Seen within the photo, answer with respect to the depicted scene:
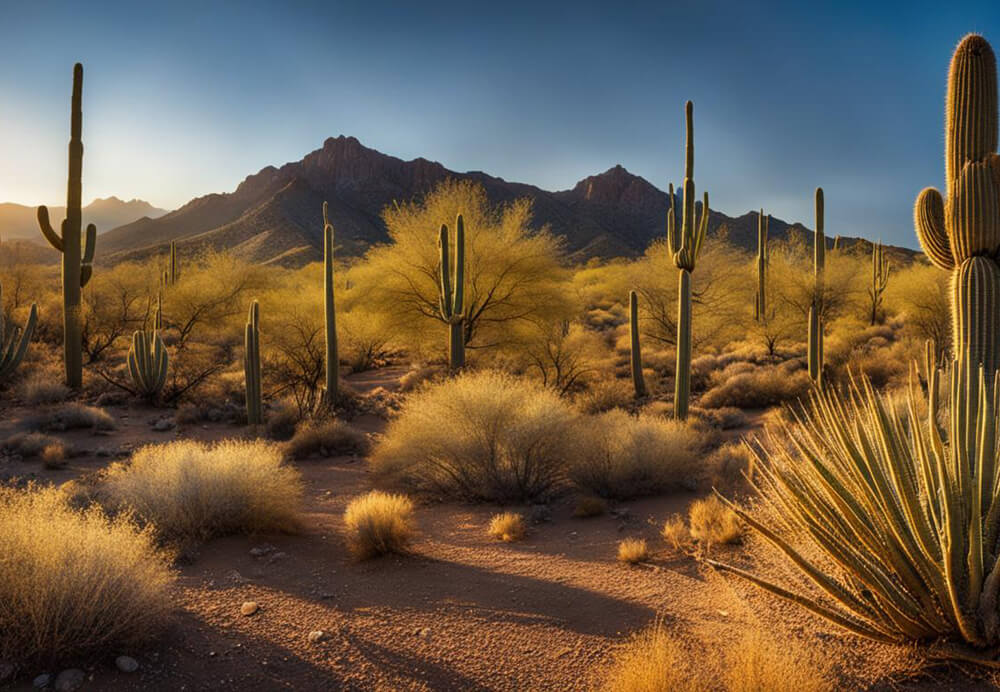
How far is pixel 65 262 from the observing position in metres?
17.5

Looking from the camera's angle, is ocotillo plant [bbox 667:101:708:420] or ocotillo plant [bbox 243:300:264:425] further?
ocotillo plant [bbox 243:300:264:425]

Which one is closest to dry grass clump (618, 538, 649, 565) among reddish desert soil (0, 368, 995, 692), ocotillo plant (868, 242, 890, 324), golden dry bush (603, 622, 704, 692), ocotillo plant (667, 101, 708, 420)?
reddish desert soil (0, 368, 995, 692)

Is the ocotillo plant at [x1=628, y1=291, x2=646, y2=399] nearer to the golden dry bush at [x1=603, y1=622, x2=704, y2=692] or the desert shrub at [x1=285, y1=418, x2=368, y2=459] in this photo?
the desert shrub at [x1=285, y1=418, x2=368, y2=459]

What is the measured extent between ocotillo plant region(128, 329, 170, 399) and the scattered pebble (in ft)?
48.8

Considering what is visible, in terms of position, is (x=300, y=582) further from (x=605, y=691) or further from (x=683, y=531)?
(x=683, y=531)

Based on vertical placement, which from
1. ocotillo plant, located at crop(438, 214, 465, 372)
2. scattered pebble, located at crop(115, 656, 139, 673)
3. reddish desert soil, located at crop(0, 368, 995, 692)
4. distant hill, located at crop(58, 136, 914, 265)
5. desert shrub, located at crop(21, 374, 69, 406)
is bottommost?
reddish desert soil, located at crop(0, 368, 995, 692)

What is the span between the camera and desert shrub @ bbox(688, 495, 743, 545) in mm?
5977

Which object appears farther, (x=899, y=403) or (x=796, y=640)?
(x=899, y=403)

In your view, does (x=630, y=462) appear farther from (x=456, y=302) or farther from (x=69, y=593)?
(x=456, y=302)

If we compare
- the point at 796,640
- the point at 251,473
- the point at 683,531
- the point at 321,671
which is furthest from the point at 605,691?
the point at 251,473

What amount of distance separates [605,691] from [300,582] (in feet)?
10.2

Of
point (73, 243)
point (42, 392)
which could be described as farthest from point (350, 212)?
point (42, 392)

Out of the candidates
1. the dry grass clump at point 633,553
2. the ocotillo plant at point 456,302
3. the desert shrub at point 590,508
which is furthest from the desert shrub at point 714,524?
the ocotillo plant at point 456,302

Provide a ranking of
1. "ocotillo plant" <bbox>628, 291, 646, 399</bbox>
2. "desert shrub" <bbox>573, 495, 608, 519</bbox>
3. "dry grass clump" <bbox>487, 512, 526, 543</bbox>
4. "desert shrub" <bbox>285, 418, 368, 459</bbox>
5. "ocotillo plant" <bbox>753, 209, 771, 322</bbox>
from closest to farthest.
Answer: "dry grass clump" <bbox>487, 512, 526, 543</bbox>
"desert shrub" <bbox>573, 495, 608, 519</bbox>
"desert shrub" <bbox>285, 418, 368, 459</bbox>
"ocotillo plant" <bbox>628, 291, 646, 399</bbox>
"ocotillo plant" <bbox>753, 209, 771, 322</bbox>
